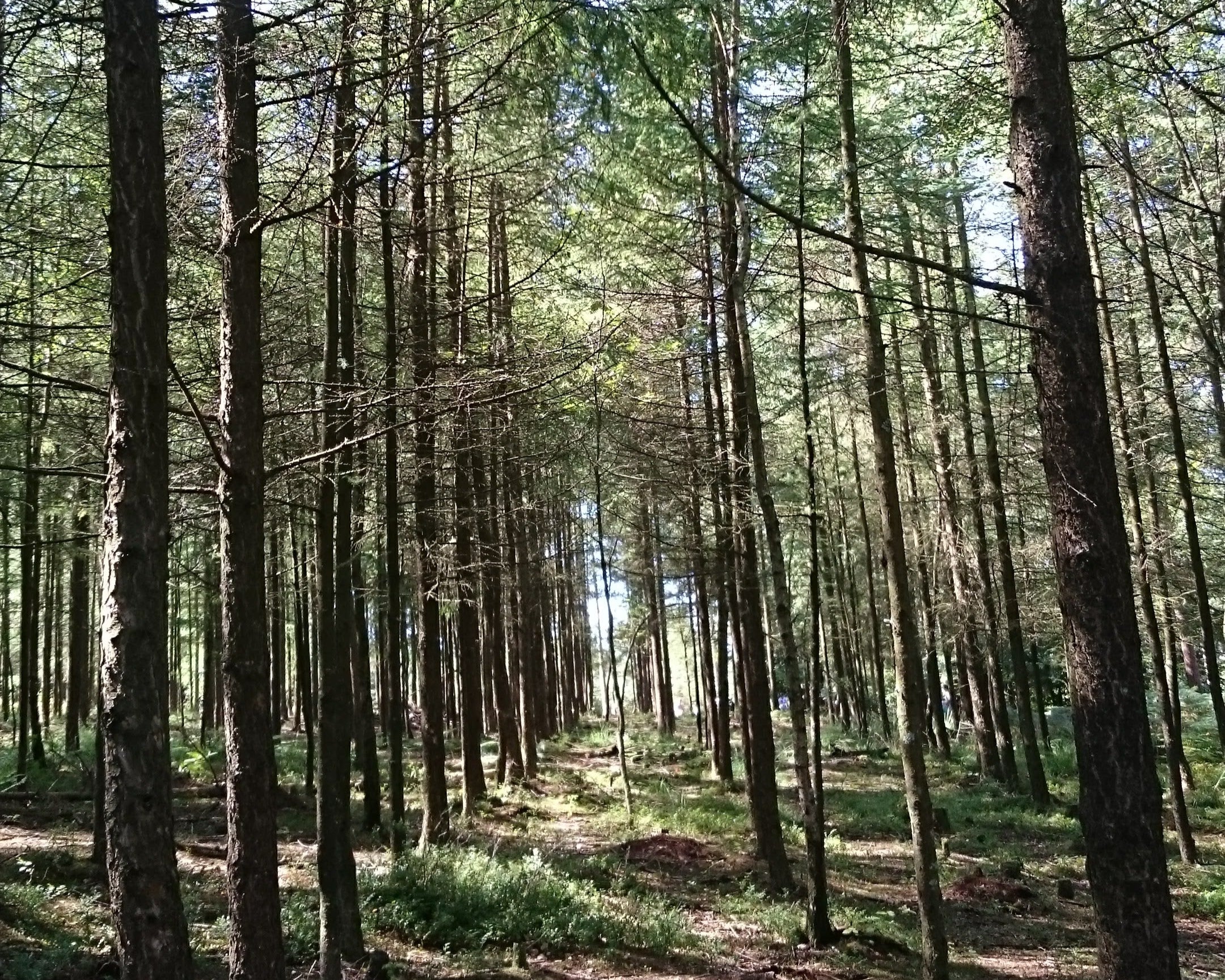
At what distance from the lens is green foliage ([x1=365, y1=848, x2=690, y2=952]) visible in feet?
27.9

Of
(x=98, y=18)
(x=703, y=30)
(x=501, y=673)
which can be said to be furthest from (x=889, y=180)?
(x=501, y=673)

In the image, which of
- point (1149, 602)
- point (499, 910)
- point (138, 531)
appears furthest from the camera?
point (1149, 602)

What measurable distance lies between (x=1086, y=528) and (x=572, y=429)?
1035 centimetres

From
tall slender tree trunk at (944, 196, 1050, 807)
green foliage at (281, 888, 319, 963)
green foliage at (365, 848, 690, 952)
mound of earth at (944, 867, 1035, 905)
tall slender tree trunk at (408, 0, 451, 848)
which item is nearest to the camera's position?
green foliage at (281, 888, 319, 963)

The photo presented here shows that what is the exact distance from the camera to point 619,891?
10734 millimetres

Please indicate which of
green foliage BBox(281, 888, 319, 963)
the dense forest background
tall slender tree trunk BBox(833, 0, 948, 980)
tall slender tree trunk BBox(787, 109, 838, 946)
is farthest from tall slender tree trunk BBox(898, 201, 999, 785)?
green foliage BBox(281, 888, 319, 963)

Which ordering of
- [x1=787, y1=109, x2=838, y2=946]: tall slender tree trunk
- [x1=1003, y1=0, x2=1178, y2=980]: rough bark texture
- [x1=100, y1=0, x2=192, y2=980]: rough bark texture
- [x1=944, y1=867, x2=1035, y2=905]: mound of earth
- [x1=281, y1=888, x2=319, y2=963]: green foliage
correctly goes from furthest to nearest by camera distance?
[x1=944, y1=867, x2=1035, y2=905]: mound of earth, [x1=787, y1=109, x2=838, y2=946]: tall slender tree trunk, [x1=281, y1=888, x2=319, y2=963]: green foliage, [x1=1003, y1=0, x2=1178, y2=980]: rough bark texture, [x1=100, y1=0, x2=192, y2=980]: rough bark texture

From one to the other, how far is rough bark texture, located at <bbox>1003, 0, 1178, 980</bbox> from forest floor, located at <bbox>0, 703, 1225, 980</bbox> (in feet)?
16.0

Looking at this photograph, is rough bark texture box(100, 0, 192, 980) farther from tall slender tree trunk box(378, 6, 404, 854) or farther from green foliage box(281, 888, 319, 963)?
green foliage box(281, 888, 319, 963)

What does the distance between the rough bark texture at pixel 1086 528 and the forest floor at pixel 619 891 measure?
4865 millimetres

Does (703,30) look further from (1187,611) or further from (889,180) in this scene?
(1187,611)

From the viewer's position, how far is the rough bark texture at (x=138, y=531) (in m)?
3.54

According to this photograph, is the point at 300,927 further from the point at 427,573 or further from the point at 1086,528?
the point at 1086,528

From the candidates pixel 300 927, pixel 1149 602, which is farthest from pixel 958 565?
pixel 300 927
